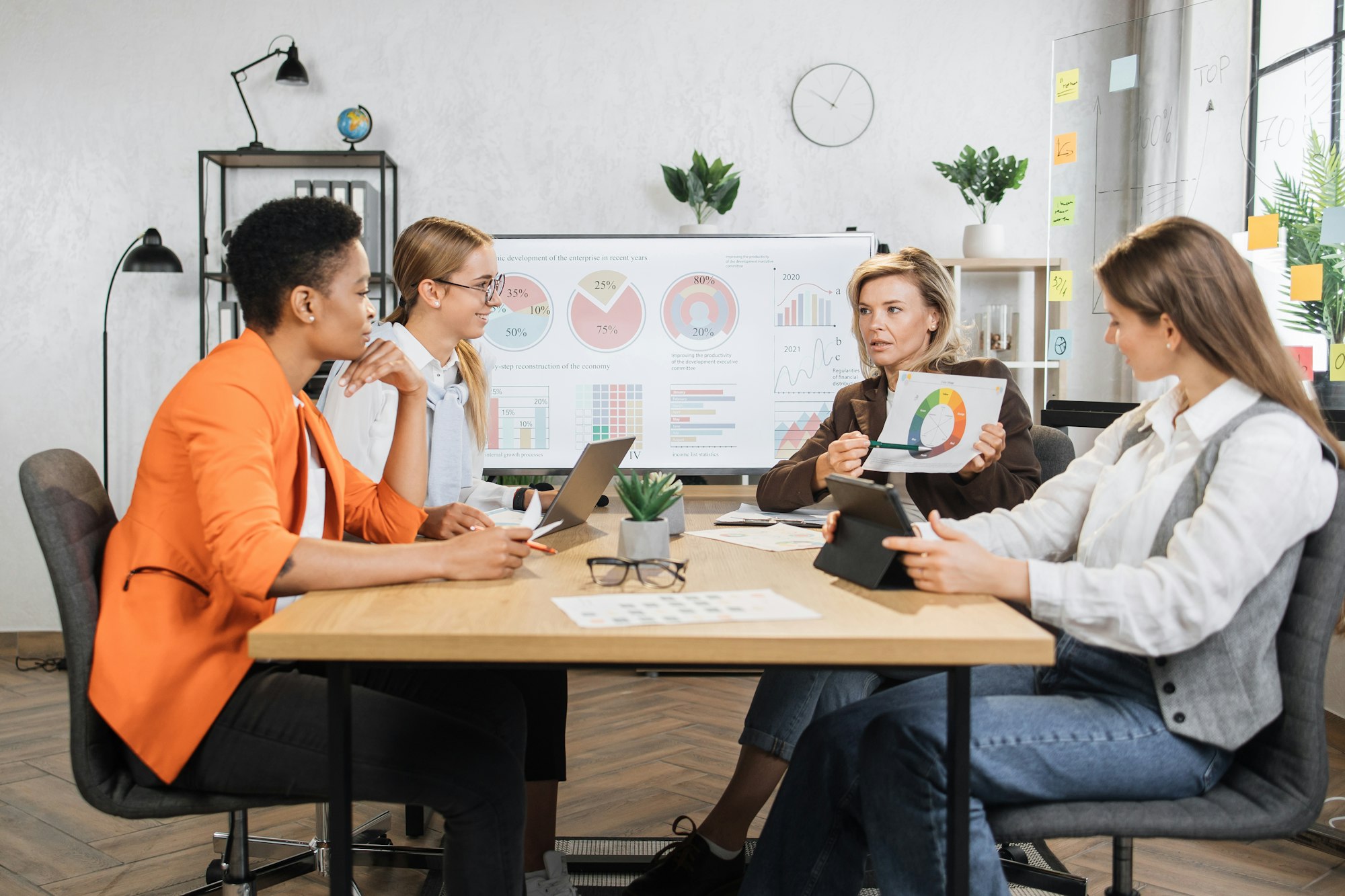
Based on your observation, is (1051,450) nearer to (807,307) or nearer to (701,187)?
(807,307)

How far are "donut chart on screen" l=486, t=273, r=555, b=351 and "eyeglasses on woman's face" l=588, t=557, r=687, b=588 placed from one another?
7.73 ft

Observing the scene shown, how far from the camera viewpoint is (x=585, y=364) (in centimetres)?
374

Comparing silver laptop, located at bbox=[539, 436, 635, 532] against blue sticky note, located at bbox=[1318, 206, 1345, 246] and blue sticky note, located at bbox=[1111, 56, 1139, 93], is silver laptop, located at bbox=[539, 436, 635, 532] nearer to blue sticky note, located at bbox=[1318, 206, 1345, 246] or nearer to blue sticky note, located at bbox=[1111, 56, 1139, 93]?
blue sticky note, located at bbox=[1318, 206, 1345, 246]

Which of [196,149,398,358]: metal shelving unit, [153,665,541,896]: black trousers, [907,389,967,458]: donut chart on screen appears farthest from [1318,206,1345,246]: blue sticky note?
[196,149,398,358]: metal shelving unit

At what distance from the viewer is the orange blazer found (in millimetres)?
1269

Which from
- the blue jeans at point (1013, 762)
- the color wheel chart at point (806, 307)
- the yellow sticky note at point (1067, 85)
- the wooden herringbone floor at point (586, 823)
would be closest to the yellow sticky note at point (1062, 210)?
the yellow sticky note at point (1067, 85)

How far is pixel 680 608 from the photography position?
1.21 meters

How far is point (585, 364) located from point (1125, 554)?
8.47ft

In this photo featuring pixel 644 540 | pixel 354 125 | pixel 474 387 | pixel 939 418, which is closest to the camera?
pixel 644 540

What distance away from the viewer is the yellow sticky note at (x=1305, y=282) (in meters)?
2.33

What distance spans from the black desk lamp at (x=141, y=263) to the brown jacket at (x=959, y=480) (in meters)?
2.56

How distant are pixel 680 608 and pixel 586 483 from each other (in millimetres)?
602

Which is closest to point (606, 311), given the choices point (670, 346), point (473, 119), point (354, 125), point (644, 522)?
point (670, 346)

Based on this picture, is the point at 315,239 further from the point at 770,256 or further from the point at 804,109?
the point at 804,109
